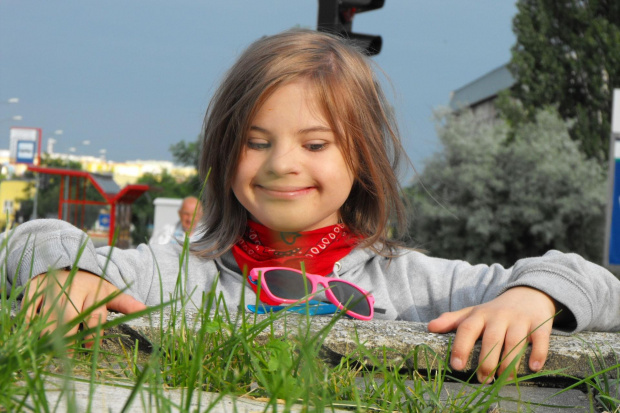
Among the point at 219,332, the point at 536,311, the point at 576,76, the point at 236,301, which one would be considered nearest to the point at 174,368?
the point at 219,332

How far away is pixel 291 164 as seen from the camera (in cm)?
215

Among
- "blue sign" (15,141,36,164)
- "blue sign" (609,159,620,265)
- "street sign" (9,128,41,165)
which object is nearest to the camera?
"blue sign" (609,159,620,265)

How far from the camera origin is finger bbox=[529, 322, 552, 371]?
1528 millimetres

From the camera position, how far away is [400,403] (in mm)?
1219

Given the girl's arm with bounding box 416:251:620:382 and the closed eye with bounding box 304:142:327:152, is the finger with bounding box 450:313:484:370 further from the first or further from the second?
the closed eye with bounding box 304:142:327:152

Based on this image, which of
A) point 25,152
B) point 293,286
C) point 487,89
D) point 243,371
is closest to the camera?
point 243,371

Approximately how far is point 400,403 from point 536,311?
2.07 ft

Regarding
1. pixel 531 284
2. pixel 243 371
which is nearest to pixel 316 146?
pixel 531 284

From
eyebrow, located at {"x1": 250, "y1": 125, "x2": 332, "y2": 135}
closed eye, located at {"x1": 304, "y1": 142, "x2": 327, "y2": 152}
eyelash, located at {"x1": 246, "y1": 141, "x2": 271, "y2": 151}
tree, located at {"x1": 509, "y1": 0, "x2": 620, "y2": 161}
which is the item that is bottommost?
eyelash, located at {"x1": 246, "y1": 141, "x2": 271, "y2": 151}

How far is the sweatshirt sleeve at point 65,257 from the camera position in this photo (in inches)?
69.6

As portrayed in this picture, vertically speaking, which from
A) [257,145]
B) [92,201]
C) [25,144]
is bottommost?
[92,201]

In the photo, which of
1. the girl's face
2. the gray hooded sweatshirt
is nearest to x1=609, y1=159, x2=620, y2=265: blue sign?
→ the gray hooded sweatshirt

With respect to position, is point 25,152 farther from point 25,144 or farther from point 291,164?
point 291,164

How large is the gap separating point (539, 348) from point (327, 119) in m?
0.99
